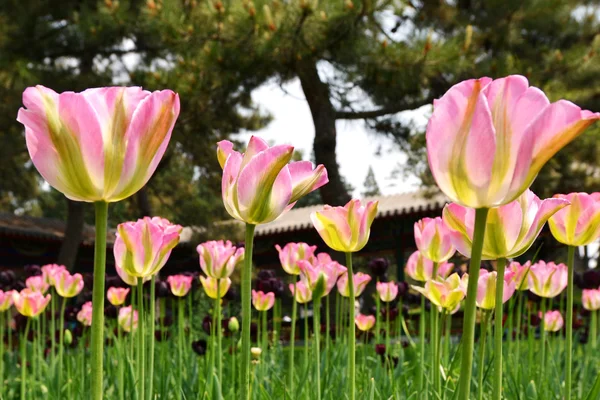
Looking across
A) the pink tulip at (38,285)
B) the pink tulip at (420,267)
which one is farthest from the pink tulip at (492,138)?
the pink tulip at (38,285)

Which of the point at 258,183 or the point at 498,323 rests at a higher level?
the point at 258,183

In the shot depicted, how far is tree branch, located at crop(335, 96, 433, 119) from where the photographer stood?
309 inches

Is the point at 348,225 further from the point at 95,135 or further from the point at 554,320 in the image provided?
the point at 554,320

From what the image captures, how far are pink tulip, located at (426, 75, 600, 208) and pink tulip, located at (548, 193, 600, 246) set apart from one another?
0.43 meters

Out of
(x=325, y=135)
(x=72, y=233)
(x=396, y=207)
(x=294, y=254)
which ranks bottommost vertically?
(x=294, y=254)

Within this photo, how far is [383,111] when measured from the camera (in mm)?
8070

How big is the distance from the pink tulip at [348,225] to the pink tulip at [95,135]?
36 cm

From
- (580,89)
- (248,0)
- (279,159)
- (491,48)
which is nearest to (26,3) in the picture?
(248,0)

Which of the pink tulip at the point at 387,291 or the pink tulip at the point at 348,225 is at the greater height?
the pink tulip at the point at 348,225

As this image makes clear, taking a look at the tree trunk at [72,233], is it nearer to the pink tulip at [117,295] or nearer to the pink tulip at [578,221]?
the pink tulip at [117,295]

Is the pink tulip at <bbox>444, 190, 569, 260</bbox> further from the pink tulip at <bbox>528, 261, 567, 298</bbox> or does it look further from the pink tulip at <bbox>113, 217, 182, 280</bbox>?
the pink tulip at <bbox>528, 261, 567, 298</bbox>

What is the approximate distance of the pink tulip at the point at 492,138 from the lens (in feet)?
1.47

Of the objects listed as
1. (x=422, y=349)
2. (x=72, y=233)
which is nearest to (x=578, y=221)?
(x=422, y=349)

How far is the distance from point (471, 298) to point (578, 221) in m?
0.48
